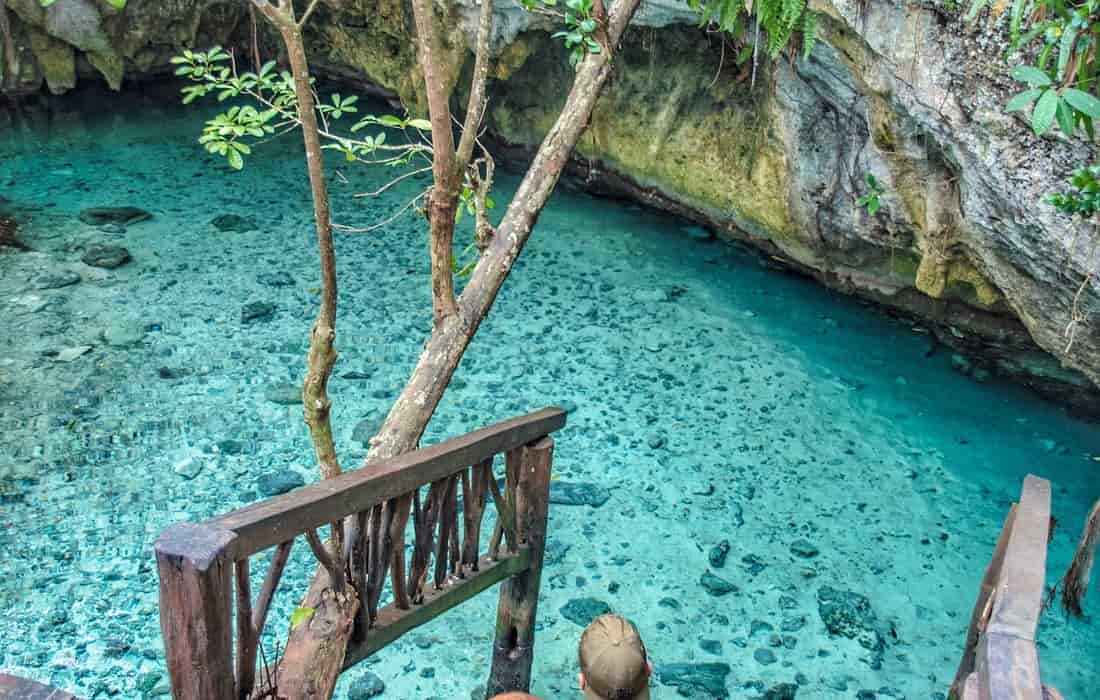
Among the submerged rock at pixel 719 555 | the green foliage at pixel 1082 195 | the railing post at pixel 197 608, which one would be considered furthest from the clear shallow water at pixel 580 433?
the railing post at pixel 197 608

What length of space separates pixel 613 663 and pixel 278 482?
2.82 meters

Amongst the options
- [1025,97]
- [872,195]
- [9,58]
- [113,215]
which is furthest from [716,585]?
[9,58]

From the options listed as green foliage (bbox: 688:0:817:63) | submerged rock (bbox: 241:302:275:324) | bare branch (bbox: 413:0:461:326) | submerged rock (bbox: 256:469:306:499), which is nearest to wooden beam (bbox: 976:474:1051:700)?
bare branch (bbox: 413:0:461:326)

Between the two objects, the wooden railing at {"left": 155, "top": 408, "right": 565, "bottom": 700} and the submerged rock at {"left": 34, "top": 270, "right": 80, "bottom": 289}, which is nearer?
the wooden railing at {"left": 155, "top": 408, "right": 565, "bottom": 700}

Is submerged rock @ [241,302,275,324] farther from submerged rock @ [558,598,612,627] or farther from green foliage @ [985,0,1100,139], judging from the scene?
green foliage @ [985,0,1100,139]

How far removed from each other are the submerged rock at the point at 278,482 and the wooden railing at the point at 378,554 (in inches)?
75.6

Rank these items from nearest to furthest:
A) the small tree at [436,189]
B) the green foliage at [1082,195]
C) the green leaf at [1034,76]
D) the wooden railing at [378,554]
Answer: the wooden railing at [378,554], the small tree at [436,189], the green leaf at [1034,76], the green foliage at [1082,195]

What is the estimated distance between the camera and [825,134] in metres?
6.84

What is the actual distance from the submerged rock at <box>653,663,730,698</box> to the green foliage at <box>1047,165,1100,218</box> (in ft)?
8.16

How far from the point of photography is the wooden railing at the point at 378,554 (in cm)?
209

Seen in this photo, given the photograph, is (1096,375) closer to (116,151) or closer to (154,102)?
(116,151)

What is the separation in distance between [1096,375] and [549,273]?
3921 millimetres

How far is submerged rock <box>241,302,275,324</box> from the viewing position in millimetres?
6945

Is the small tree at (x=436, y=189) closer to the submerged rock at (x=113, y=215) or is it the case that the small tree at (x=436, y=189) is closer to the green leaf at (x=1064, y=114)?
the green leaf at (x=1064, y=114)
